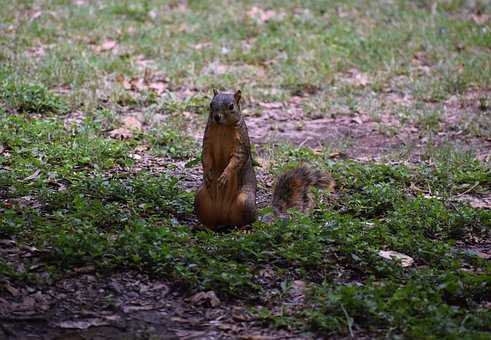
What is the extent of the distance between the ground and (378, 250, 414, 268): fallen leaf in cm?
1

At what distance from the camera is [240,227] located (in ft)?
15.5

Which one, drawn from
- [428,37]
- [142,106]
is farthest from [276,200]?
[428,37]

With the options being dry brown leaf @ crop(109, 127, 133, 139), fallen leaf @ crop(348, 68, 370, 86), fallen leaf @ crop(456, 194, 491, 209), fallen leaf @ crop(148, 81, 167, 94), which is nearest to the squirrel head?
fallen leaf @ crop(456, 194, 491, 209)

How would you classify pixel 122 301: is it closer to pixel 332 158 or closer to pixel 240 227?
pixel 240 227

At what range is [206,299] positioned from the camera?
387cm

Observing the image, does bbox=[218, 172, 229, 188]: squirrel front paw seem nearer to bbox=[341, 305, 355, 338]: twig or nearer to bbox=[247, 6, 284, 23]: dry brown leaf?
bbox=[341, 305, 355, 338]: twig

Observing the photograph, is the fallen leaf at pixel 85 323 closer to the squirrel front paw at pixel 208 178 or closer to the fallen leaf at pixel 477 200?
the squirrel front paw at pixel 208 178

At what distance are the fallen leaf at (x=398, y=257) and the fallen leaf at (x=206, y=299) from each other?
3.36ft

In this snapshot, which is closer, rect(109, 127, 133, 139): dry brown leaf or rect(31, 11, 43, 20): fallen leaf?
rect(109, 127, 133, 139): dry brown leaf

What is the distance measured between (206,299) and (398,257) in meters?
1.18

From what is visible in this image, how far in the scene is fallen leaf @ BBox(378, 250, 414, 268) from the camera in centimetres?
432

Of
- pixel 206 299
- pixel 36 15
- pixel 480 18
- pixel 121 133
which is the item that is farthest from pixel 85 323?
pixel 480 18

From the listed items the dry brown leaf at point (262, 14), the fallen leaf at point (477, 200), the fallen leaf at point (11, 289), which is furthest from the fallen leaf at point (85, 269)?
the dry brown leaf at point (262, 14)

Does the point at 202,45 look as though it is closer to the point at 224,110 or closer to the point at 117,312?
the point at 224,110
